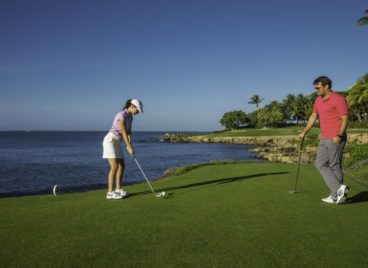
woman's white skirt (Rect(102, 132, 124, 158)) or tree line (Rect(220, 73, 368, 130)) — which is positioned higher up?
tree line (Rect(220, 73, 368, 130))

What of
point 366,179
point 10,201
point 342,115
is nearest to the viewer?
point 342,115

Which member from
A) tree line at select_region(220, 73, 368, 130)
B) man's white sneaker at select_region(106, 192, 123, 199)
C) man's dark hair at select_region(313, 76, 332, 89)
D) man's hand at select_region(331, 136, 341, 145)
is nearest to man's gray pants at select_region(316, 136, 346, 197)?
man's hand at select_region(331, 136, 341, 145)

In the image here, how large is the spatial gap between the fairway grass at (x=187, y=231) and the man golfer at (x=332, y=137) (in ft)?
1.29

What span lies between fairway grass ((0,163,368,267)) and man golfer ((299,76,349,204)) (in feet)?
1.29

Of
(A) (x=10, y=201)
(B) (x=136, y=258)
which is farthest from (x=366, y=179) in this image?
(A) (x=10, y=201)

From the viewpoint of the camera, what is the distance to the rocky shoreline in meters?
33.9

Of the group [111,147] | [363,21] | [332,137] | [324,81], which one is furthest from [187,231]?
[363,21]

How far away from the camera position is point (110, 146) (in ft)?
25.0

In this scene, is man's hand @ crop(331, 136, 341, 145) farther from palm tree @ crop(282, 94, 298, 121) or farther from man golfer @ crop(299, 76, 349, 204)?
palm tree @ crop(282, 94, 298, 121)

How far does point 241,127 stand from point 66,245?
146706mm

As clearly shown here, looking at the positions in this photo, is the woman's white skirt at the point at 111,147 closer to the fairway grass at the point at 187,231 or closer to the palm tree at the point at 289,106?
the fairway grass at the point at 187,231

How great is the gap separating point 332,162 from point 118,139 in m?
4.95

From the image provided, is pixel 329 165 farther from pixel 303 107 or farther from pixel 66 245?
pixel 303 107

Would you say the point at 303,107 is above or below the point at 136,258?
above
